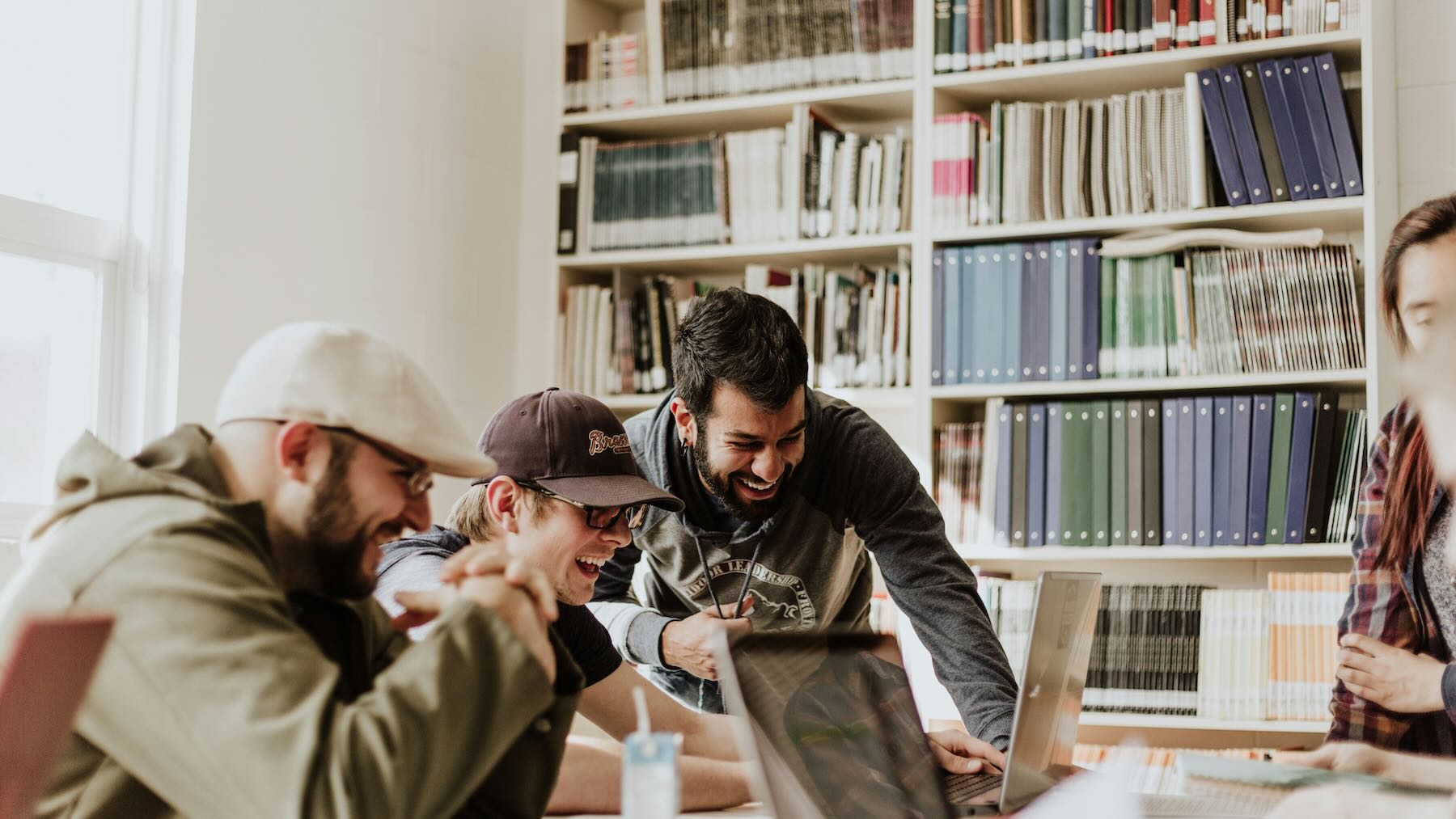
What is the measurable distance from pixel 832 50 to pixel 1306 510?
1588 mm

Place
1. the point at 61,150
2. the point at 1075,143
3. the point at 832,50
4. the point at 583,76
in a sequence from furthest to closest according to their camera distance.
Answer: the point at 583,76
the point at 832,50
the point at 1075,143
the point at 61,150

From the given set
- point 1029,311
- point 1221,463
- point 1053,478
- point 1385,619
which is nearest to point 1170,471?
point 1221,463

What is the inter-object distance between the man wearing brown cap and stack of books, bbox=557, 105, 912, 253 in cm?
163

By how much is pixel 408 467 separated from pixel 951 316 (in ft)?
7.39

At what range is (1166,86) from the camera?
331 cm

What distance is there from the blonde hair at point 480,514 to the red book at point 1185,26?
2041 mm

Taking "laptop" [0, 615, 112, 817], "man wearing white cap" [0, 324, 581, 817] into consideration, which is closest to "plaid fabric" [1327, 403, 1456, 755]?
"man wearing white cap" [0, 324, 581, 817]

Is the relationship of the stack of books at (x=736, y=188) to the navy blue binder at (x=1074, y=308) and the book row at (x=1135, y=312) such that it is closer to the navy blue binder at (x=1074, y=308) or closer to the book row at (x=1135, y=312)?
the book row at (x=1135, y=312)

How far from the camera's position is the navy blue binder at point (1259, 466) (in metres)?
3.01

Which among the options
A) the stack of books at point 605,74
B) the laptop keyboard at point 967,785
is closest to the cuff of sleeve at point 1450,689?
the laptop keyboard at point 967,785

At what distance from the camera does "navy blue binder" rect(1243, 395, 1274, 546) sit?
301 centimetres

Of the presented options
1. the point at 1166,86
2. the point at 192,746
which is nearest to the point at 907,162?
the point at 1166,86

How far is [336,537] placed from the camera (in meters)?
1.21

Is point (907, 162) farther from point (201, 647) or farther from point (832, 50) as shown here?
point (201, 647)
